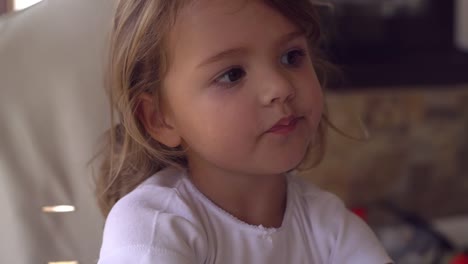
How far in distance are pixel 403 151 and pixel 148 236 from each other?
6.91ft

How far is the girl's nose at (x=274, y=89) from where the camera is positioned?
35.3 inches

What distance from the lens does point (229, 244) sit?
38.0 inches

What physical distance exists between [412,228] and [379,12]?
2.61 ft

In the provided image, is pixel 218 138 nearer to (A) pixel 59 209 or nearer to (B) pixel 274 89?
(B) pixel 274 89

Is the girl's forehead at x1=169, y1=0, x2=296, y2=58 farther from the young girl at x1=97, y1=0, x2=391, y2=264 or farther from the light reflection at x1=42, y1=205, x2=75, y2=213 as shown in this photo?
the light reflection at x1=42, y1=205, x2=75, y2=213

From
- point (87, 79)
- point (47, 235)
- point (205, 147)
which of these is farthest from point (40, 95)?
point (205, 147)

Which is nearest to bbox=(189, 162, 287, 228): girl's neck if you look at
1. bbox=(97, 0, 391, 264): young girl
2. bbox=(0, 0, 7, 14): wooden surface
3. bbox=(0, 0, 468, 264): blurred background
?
bbox=(97, 0, 391, 264): young girl

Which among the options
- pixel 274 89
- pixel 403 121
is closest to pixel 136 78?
pixel 274 89

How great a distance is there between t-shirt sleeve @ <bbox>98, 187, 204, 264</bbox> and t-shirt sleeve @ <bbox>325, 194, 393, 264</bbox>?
0.66 feet

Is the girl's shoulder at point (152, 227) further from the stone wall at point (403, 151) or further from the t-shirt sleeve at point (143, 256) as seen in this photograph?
the stone wall at point (403, 151)

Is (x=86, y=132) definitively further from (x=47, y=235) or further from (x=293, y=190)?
(x=293, y=190)

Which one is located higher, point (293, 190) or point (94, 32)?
point (94, 32)

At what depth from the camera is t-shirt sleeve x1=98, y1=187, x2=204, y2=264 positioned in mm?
870

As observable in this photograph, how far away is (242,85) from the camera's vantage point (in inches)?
36.0
